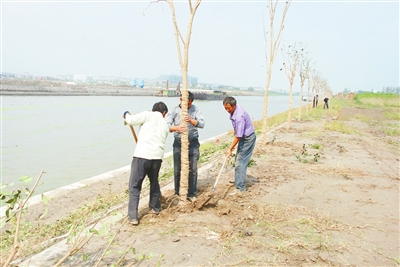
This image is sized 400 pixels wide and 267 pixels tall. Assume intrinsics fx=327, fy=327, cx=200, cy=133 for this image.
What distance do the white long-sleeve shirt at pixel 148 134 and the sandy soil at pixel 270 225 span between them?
2.94 feet

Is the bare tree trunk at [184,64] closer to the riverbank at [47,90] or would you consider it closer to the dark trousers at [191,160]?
the dark trousers at [191,160]

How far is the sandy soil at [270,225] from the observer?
3383 millimetres

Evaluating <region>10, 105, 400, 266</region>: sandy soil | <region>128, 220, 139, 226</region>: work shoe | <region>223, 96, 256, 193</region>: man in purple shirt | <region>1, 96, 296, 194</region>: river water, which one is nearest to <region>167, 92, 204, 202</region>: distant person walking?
<region>10, 105, 400, 266</region>: sandy soil

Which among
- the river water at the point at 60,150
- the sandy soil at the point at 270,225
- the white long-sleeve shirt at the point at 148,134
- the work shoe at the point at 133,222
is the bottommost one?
the river water at the point at 60,150

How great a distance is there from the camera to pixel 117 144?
47.1 feet

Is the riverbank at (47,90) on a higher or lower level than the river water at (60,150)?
higher

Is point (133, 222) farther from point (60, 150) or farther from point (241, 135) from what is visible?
point (60, 150)

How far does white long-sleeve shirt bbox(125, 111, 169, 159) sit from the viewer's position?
4.04 metres

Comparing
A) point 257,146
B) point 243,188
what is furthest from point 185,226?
point 257,146

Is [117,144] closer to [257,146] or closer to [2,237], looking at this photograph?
[257,146]

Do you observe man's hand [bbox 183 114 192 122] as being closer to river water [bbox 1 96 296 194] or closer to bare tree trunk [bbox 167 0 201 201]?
bare tree trunk [bbox 167 0 201 201]

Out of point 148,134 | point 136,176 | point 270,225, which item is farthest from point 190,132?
point 270,225

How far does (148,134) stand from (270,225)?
1.96 meters

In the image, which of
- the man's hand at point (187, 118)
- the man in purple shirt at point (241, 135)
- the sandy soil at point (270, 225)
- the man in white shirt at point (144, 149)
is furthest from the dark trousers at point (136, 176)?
the man in purple shirt at point (241, 135)
